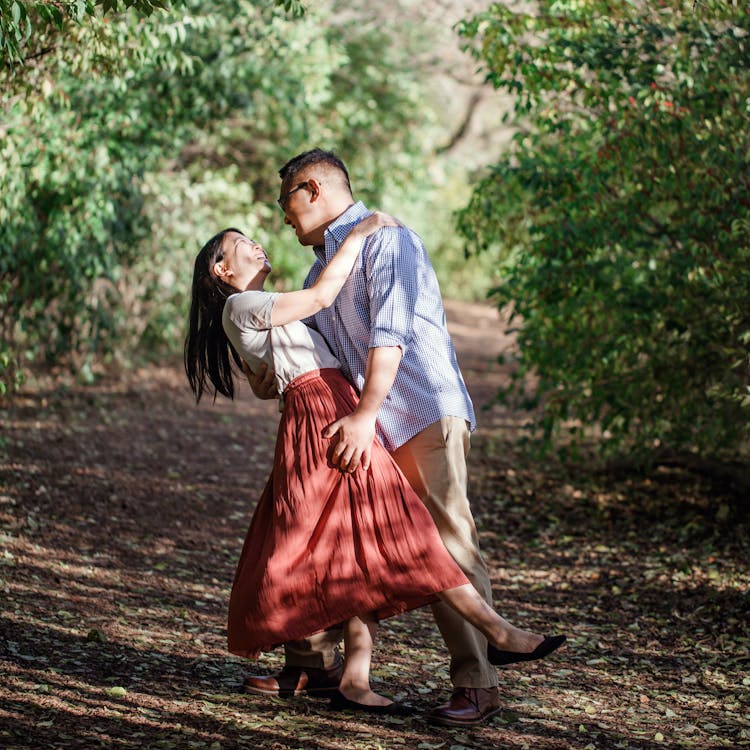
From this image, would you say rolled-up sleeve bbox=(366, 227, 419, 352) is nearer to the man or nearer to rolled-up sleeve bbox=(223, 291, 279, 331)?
the man

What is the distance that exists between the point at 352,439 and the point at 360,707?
963 mm

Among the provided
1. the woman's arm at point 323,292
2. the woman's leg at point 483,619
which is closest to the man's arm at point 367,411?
the woman's arm at point 323,292

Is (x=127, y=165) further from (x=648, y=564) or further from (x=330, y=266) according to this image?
(x=330, y=266)

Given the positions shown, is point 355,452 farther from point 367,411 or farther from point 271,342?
point 271,342

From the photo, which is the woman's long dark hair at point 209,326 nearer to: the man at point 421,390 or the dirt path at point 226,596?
the man at point 421,390

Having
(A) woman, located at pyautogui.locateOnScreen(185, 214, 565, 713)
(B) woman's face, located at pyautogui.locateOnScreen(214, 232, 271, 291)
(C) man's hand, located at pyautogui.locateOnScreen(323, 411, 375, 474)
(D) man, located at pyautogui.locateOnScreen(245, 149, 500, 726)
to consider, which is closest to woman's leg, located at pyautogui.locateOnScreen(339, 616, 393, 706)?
(A) woman, located at pyautogui.locateOnScreen(185, 214, 565, 713)

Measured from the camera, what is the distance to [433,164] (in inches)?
808

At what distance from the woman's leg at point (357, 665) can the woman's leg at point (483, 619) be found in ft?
1.22

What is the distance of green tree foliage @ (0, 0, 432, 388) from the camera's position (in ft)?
19.5

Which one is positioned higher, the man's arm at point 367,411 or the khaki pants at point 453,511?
the man's arm at point 367,411

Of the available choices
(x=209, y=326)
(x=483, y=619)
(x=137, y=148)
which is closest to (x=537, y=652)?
(x=483, y=619)

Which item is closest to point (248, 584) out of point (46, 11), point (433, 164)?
point (46, 11)

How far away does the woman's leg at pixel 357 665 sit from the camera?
3.65 m


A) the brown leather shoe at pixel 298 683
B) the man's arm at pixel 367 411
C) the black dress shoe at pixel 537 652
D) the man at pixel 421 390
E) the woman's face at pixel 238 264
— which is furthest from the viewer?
the brown leather shoe at pixel 298 683
